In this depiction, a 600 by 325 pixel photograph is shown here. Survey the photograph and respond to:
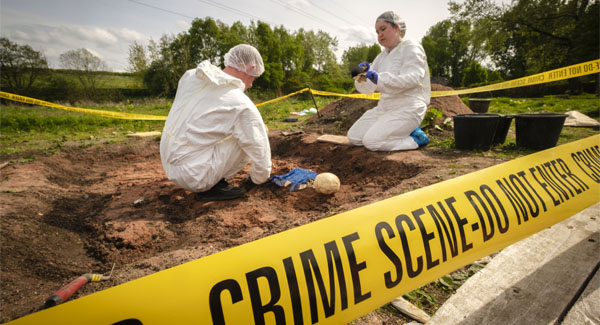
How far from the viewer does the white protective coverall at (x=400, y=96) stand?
4.21m

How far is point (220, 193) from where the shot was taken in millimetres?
3295

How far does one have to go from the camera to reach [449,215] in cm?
116

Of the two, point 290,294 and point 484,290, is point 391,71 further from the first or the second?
point 290,294

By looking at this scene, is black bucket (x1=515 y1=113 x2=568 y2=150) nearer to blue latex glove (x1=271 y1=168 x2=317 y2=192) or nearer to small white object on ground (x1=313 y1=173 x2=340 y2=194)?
small white object on ground (x1=313 y1=173 x2=340 y2=194)

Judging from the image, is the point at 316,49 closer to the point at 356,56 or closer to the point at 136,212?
the point at 356,56

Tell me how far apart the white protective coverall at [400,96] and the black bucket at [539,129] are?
1425 millimetres

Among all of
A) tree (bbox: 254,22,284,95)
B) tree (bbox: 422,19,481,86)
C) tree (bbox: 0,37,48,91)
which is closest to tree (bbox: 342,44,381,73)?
tree (bbox: 422,19,481,86)

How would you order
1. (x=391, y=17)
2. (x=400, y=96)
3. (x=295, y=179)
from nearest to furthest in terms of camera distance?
(x=295, y=179)
(x=391, y=17)
(x=400, y=96)

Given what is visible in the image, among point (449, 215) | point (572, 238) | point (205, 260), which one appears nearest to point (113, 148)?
point (205, 260)

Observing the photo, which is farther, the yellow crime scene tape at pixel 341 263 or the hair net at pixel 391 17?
the hair net at pixel 391 17

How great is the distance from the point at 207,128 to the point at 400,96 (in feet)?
10.7

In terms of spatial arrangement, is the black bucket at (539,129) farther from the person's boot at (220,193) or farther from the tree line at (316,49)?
the tree line at (316,49)

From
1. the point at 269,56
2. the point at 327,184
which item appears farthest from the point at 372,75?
the point at 269,56

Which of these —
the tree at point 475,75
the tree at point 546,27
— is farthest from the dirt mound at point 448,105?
the tree at point 475,75
